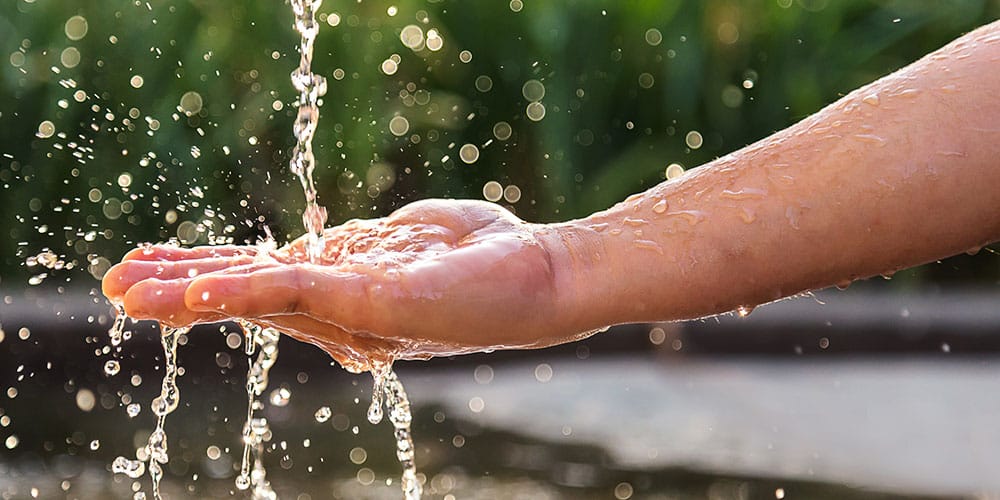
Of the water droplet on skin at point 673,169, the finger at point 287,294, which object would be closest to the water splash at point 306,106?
the finger at point 287,294

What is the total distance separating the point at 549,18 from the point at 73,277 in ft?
5.43

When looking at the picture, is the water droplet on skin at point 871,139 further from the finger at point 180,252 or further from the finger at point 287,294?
the finger at point 180,252

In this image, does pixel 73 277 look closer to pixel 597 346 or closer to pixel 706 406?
pixel 597 346

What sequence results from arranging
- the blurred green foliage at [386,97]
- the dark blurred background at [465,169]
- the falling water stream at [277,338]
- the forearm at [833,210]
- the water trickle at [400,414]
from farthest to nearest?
the blurred green foliage at [386,97] < the dark blurred background at [465,169] < the water trickle at [400,414] < the falling water stream at [277,338] < the forearm at [833,210]

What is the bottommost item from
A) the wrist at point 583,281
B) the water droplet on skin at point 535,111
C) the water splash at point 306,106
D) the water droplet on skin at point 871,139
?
the wrist at point 583,281

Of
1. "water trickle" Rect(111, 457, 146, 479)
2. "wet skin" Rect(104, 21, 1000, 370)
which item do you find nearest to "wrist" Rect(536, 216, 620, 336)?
"wet skin" Rect(104, 21, 1000, 370)

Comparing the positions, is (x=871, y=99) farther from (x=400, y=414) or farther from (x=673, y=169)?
(x=673, y=169)

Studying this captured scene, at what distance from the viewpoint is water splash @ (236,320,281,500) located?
1991 mm

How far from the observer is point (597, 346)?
12.0ft

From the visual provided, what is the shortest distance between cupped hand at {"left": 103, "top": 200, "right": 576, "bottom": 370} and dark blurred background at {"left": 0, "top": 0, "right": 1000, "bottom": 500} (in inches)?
65.9

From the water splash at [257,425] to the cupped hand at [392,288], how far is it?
388mm

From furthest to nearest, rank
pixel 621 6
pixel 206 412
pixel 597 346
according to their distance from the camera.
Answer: pixel 621 6 < pixel 597 346 < pixel 206 412

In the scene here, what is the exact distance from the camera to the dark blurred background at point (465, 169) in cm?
326

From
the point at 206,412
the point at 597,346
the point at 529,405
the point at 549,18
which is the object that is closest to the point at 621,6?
the point at 549,18
